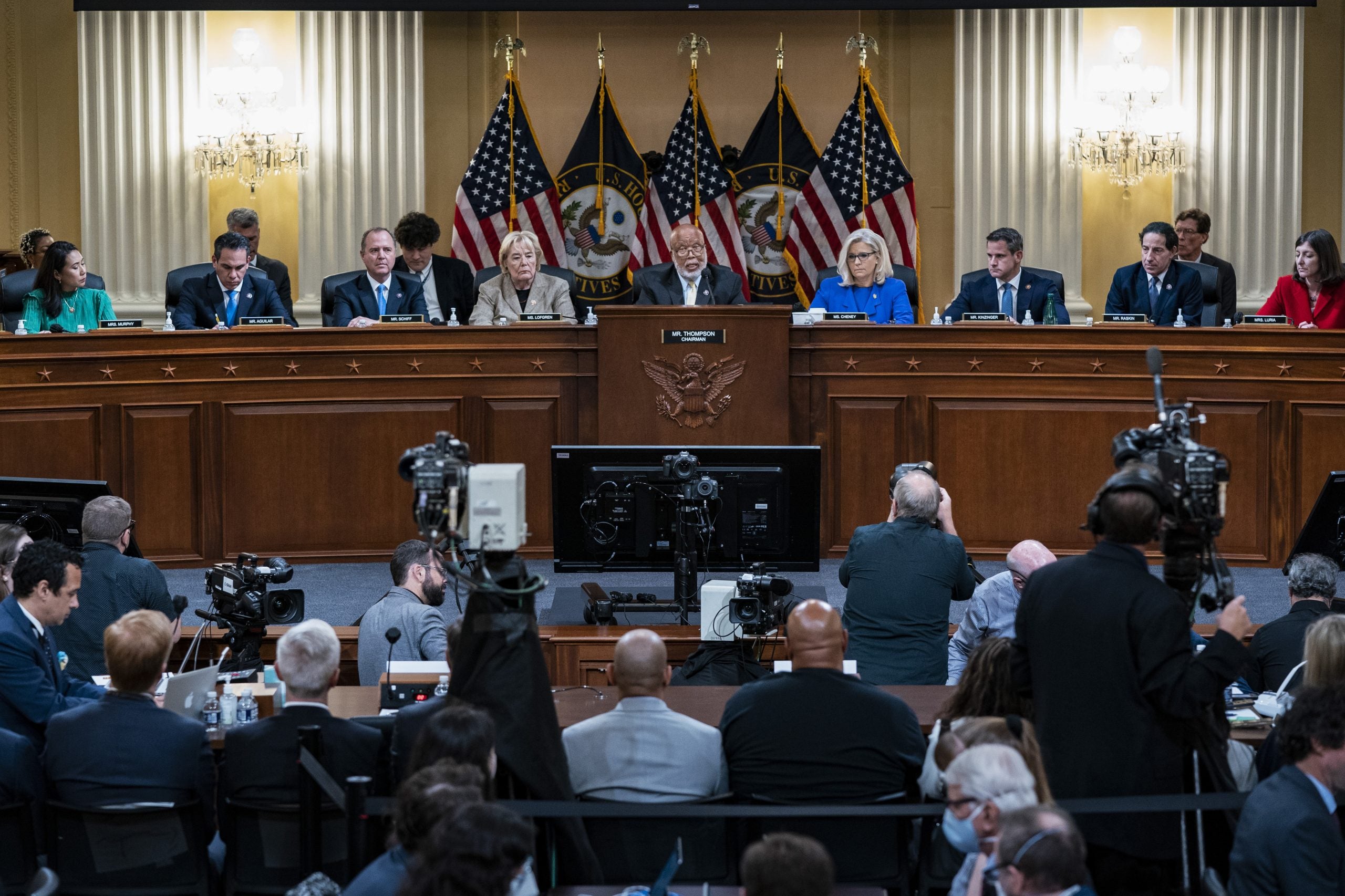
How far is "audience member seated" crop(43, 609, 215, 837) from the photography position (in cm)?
452

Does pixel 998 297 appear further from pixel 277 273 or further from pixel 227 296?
pixel 277 273

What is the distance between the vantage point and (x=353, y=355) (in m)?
9.27

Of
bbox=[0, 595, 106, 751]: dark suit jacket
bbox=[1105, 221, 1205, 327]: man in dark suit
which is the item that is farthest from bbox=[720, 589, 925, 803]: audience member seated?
bbox=[1105, 221, 1205, 327]: man in dark suit

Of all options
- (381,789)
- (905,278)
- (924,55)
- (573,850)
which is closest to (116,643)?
(381,789)

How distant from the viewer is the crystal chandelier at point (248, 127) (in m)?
11.9

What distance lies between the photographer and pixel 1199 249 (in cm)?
1082

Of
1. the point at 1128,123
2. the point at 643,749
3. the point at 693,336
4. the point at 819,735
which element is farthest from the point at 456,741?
the point at 1128,123

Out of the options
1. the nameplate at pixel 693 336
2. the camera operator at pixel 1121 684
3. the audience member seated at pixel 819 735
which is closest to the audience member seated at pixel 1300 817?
the camera operator at pixel 1121 684

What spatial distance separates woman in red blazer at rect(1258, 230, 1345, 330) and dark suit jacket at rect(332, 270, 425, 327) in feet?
16.7

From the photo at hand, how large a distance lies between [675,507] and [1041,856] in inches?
149

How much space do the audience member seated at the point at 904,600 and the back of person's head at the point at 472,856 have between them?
320 cm

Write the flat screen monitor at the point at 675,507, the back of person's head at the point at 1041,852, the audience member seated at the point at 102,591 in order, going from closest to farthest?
the back of person's head at the point at 1041,852
the audience member seated at the point at 102,591
the flat screen monitor at the point at 675,507

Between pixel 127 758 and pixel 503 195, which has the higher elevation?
pixel 503 195

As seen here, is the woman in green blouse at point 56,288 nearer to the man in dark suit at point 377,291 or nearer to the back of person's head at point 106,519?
the man in dark suit at point 377,291
